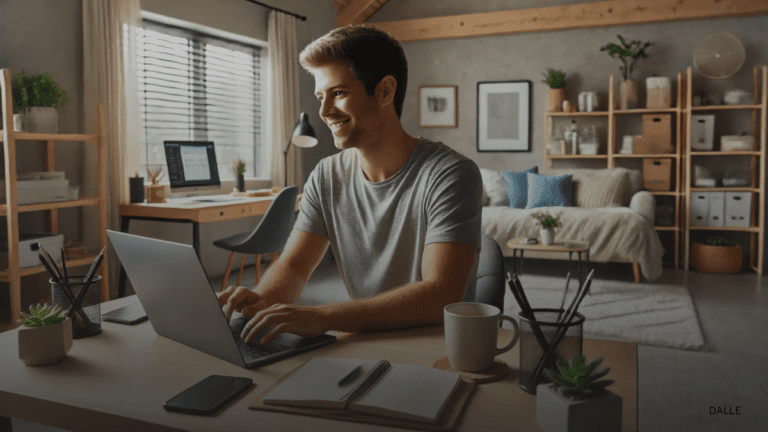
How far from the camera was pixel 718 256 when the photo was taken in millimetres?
4785

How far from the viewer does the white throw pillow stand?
5434 millimetres

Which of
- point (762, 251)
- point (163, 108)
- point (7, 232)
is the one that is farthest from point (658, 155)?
point (7, 232)

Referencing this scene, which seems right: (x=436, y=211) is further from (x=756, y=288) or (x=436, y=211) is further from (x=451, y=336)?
(x=756, y=288)

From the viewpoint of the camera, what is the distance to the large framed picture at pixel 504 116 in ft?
19.1

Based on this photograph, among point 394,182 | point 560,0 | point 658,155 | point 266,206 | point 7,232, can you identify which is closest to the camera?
point 394,182

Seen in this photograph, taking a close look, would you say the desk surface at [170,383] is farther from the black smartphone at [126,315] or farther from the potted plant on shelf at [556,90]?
the potted plant on shelf at [556,90]

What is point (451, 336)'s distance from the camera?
0.82 m

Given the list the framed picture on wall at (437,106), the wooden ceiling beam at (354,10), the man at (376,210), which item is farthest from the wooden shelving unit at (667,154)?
the man at (376,210)

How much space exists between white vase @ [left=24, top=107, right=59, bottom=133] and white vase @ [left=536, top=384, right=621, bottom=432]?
3.10m

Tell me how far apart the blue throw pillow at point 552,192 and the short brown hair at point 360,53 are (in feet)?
13.0

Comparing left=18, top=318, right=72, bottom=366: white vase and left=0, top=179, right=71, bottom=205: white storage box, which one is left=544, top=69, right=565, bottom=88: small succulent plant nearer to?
left=0, top=179, right=71, bottom=205: white storage box

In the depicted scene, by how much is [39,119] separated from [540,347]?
3.03 metres

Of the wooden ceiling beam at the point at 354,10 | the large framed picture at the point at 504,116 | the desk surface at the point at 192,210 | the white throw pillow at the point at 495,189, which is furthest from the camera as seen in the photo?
the wooden ceiling beam at the point at 354,10

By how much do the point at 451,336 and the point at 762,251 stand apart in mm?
4950
